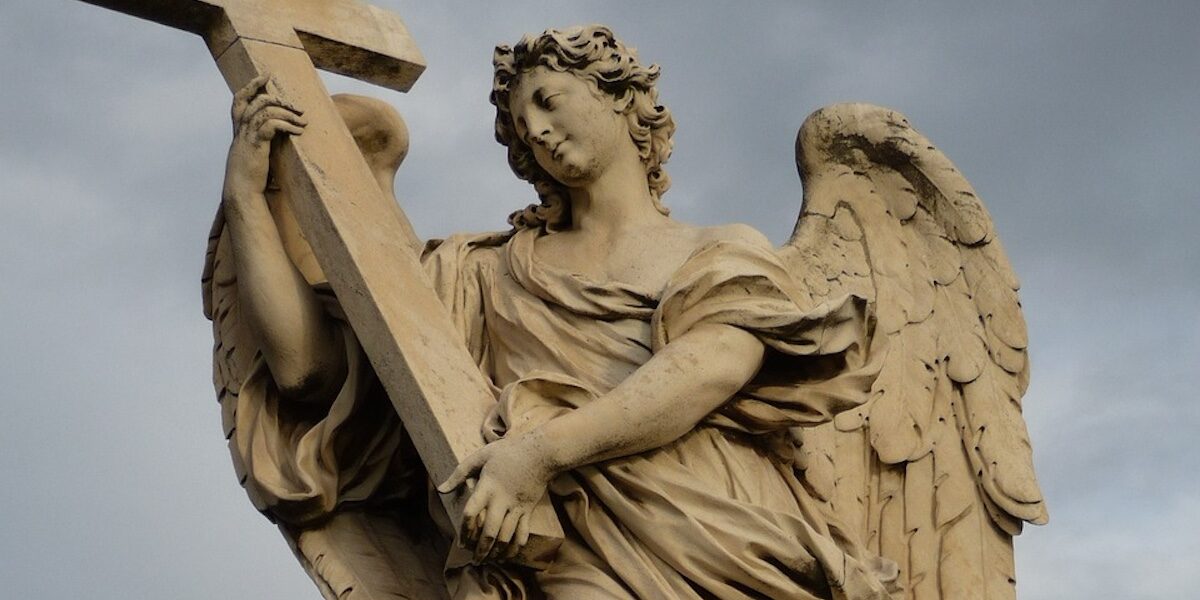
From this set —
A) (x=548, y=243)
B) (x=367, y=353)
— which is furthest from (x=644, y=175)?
(x=367, y=353)

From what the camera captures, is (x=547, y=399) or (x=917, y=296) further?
(x=917, y=296)

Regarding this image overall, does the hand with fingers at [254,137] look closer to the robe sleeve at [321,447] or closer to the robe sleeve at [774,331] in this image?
the robe sleeve at [321,447]

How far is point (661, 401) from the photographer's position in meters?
9.38

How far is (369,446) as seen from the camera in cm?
994

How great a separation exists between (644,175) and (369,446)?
1.14 metres

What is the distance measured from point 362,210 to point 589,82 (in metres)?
0.75

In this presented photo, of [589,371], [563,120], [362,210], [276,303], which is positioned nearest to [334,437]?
[276,303]

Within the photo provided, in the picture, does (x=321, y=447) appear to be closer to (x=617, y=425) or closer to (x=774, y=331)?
(x=617, y=425)

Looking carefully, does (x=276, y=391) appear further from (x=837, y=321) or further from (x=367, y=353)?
(x=837, y=321)

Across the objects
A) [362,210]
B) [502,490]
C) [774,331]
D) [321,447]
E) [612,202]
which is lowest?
[502,490]

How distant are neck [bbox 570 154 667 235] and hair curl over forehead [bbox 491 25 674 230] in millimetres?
91

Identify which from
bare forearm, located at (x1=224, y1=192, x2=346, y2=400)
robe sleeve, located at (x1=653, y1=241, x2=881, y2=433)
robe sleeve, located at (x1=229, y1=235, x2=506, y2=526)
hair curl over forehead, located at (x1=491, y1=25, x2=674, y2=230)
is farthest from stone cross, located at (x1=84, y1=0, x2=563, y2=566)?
robe sleeve, located at (x1=653, y1=241, x2=881, y2=433)

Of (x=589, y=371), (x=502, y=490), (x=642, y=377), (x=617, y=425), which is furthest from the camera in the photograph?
(x=589, y=371)

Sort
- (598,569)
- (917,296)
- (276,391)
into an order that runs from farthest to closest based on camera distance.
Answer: (917,296) < (276,391) < (598,569)
